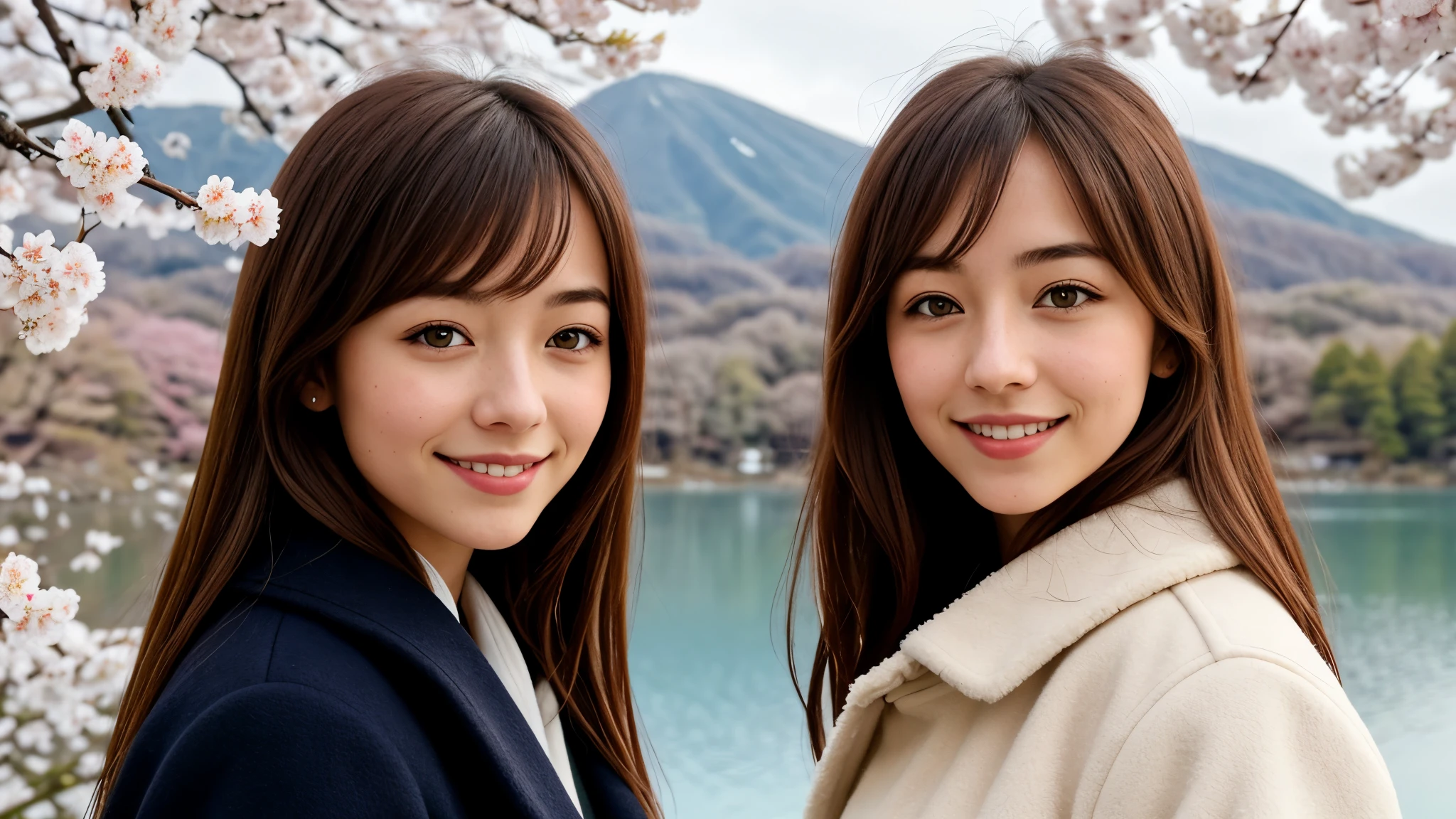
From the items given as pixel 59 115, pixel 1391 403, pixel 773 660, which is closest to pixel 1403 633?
pixel 773 660

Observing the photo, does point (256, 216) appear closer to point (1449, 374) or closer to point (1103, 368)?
point (1103, 368)

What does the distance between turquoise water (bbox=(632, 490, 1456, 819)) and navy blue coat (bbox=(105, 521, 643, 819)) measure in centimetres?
189

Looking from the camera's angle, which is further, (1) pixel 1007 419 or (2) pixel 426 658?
(1) pixel 1007 419

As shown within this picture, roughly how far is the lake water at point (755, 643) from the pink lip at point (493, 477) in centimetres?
350

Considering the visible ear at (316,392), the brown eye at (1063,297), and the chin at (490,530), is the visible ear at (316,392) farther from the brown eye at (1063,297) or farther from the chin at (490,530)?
the brown eye at (1063,297)

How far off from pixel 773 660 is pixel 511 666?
10.1 m

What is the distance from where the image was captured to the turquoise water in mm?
8328

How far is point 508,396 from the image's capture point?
4.50 ft

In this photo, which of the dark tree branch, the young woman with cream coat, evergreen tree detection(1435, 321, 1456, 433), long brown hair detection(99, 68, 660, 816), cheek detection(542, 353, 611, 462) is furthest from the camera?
evergreen tree detection(1435, 321, 1456, 433)

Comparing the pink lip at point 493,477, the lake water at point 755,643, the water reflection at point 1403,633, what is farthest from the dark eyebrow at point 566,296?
the water reflection at point 1403,633

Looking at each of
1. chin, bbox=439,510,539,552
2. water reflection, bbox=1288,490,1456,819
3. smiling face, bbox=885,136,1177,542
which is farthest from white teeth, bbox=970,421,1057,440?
water reflection, bbox=1288,490,1456,819

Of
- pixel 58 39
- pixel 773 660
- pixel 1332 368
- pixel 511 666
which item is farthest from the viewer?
pixel 1332 368

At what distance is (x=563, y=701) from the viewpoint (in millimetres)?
1769

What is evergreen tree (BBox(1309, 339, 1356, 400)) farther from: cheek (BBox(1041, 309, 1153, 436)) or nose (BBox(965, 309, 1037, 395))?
nose (BBox(965, 309, 1037, 395))
